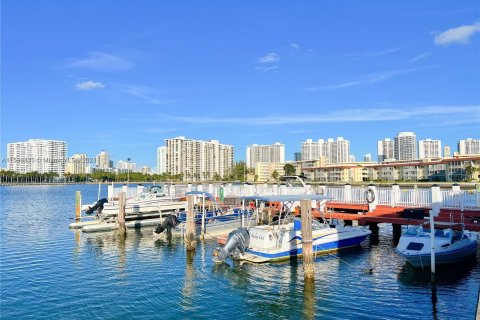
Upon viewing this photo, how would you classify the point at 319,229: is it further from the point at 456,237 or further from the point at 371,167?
the point at 371,167

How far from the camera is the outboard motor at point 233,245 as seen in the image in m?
18.8

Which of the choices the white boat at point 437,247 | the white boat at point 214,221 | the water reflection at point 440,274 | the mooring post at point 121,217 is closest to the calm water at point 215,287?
the water reflection at point 440,274

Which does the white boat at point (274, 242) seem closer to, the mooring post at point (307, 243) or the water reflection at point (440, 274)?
the mooring post at point (307, 243)

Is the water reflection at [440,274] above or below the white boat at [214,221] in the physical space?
below

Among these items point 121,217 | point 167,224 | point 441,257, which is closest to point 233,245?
point 441,257

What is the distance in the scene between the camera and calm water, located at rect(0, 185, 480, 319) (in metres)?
13.0

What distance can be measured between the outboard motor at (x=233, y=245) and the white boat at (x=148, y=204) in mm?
15093

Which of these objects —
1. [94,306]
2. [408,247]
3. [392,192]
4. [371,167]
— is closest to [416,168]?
[371,167]

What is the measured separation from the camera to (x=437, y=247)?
16.7 m

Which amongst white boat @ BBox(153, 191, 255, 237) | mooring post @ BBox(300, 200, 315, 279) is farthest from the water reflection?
white boat @ BBox(153, 191, 255, 237)

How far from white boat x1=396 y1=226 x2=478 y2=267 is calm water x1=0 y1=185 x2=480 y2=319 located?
0.54 metres

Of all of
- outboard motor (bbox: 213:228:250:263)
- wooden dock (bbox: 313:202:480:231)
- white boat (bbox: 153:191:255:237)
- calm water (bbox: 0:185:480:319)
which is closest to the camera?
calm water (bbox: 0:185:480:319)

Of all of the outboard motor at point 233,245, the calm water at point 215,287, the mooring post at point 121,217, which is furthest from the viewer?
the mooring post at point 121,217

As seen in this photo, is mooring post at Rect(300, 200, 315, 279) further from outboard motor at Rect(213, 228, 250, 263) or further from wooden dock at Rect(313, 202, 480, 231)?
wooden dock at Rect(313, 202, 480, 231)
